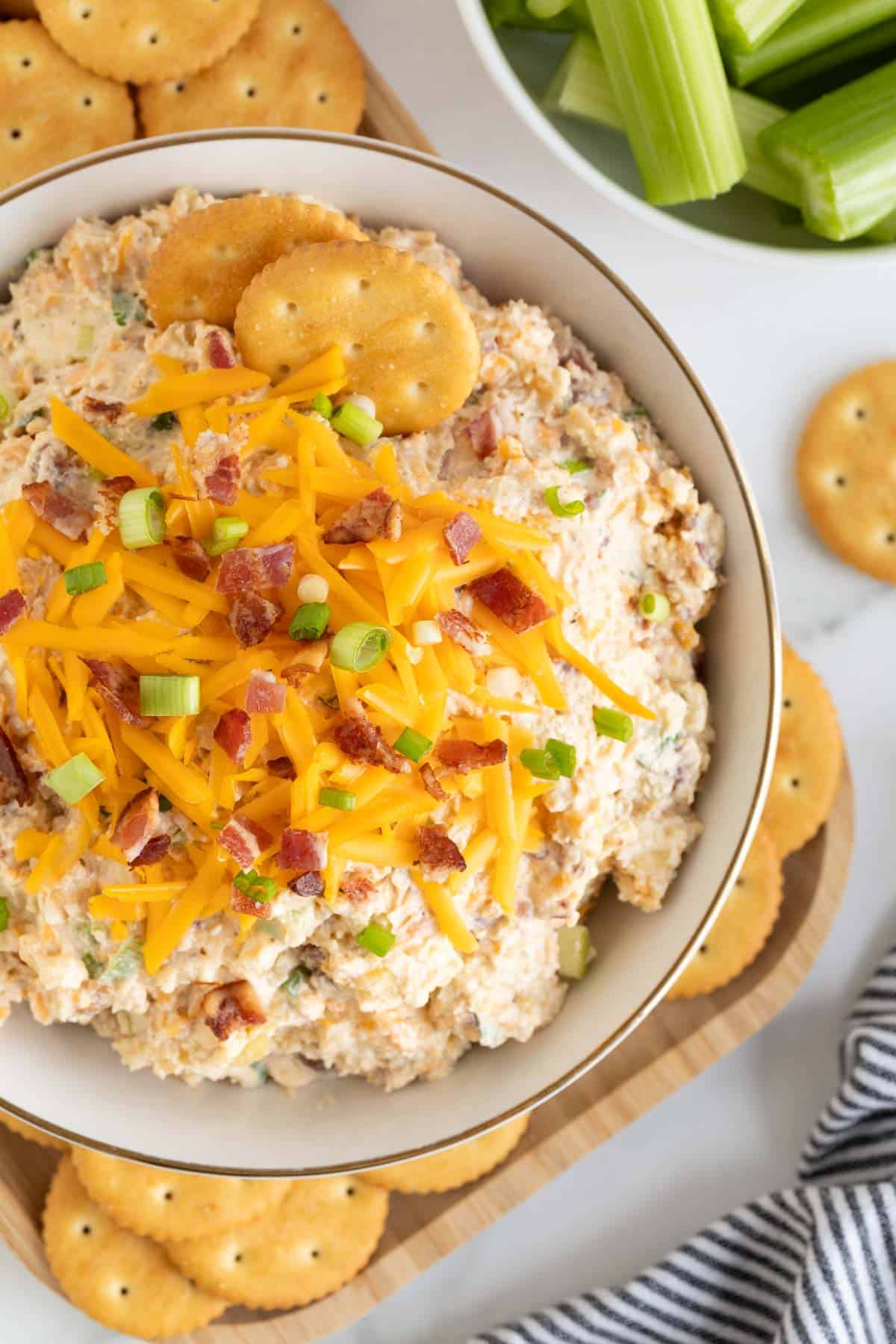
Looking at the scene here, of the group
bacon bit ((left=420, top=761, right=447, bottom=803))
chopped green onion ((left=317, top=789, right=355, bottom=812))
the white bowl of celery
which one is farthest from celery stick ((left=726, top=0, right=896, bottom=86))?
chopped green onion ((left=317, top=789, right=355, bottom=812))

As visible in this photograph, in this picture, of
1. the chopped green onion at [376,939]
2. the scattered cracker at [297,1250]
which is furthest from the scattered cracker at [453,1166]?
the chopped green onion at [376,939]

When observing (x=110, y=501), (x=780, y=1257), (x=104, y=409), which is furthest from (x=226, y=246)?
(x=780, y=1257)

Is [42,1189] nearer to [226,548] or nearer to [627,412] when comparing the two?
[226,548]

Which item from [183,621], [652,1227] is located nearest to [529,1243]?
[652,1227]

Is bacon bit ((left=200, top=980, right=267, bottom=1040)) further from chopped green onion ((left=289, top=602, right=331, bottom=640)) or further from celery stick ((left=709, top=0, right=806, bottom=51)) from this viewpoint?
celery stick ((left=709, top=0, right=806, bottom=51))

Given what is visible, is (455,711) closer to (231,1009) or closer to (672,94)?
(231,1009)
